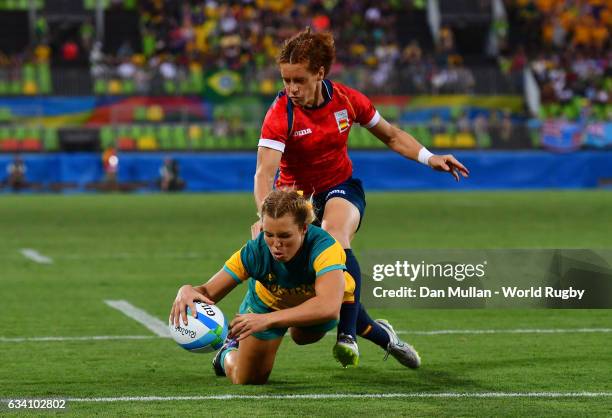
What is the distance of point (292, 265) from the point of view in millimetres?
6738

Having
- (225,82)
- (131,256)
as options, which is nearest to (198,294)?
(131,256)

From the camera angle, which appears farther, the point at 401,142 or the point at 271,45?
the point at 271,45

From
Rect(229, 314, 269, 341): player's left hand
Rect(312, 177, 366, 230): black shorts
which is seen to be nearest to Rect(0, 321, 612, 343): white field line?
Rect(312, 177, 366, 230): black shorts

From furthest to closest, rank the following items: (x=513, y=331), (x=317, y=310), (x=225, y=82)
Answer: (x=225, y=82) → (x=513, y=331) → (x=317, y=310)

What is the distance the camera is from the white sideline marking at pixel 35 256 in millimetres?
15703

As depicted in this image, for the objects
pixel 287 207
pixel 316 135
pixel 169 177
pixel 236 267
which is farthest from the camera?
pixel 169 177

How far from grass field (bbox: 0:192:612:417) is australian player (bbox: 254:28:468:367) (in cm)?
31

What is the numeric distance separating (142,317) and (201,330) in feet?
12.8

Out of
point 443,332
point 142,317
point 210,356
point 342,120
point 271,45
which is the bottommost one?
point 271,45

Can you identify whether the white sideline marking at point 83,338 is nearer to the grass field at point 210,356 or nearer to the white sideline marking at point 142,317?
the grass field at point 210,356

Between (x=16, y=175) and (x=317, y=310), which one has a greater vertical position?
(x=317, y=310)

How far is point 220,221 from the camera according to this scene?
22.4 metres

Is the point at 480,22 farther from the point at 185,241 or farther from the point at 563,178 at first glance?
the point at 185,241

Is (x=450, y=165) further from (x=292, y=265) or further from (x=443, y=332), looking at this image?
(x=443, y=332)
